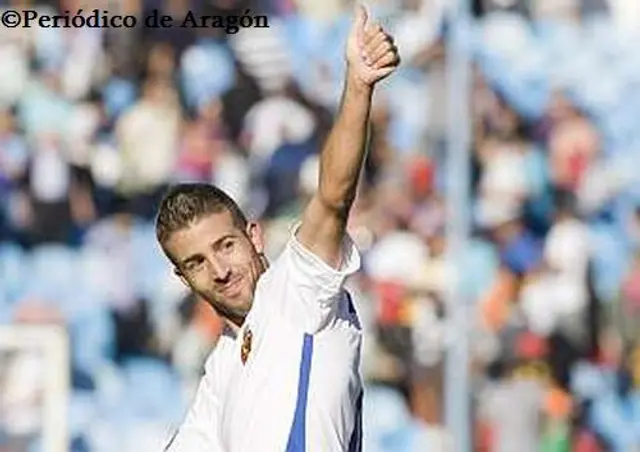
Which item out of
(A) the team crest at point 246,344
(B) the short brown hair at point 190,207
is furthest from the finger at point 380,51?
(A) the team crest at point 246,344

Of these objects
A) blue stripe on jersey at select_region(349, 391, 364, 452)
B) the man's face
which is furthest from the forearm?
blue stripe on jersey at select_region(349, 391, 364, 452)

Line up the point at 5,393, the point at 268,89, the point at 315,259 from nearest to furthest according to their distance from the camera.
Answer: the point at 315,259
the point at 5,393
the point at 268,89

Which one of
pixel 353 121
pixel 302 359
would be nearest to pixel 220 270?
pixel 302 359

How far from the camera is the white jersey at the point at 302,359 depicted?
3.75 m

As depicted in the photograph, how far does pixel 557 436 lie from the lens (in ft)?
32.4

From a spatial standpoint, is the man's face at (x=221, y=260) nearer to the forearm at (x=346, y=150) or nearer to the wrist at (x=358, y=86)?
the forearm at (x=346, y=150)

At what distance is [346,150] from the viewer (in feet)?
11.8

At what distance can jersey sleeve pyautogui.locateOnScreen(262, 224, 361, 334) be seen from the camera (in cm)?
371

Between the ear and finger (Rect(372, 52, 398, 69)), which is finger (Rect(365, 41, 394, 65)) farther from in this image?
the ear

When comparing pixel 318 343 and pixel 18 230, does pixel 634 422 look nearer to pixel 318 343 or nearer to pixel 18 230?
pixel 18 230

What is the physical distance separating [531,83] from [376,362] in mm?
1845

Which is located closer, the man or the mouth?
the man

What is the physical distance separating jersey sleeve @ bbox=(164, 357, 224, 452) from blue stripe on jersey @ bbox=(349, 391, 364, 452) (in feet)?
1.13

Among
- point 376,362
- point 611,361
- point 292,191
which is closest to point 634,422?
point 611,361
